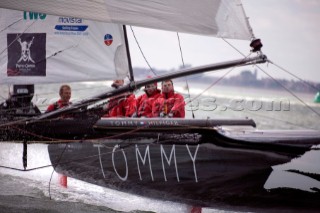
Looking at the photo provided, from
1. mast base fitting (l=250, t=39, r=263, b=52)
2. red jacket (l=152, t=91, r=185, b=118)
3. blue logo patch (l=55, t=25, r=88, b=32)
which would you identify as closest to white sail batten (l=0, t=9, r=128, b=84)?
blue logo patch (l=55, t=25, r=88, b=32)

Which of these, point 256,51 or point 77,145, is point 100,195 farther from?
point 256,51

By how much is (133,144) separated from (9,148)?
159cm

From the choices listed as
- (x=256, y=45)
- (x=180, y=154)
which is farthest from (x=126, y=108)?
(x=256, y=45)

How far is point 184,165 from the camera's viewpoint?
4855 millimetres

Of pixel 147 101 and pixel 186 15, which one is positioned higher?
pixel 186 15

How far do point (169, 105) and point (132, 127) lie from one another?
949 mm

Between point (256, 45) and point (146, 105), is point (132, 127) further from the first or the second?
point (256, 45)

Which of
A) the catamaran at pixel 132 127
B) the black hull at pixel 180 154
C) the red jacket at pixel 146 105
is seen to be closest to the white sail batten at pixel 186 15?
the catamaran at pixel 132 127

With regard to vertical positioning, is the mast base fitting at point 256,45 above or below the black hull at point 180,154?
above

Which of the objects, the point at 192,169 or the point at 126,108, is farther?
the point at 126,108

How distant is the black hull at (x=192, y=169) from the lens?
4.65 metres

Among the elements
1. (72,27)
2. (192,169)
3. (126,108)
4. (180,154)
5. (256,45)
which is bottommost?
(192,169)

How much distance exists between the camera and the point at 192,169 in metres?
4.84

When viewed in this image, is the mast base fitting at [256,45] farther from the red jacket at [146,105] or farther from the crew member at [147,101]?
the red jacket at [146,105]
